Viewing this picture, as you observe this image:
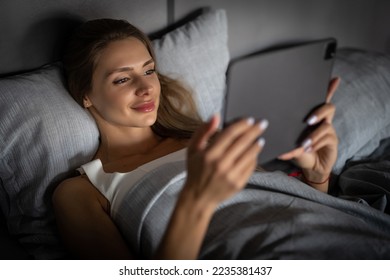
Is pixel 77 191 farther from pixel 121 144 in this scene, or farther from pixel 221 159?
pixel 221 159

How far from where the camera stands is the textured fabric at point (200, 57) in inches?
42.1

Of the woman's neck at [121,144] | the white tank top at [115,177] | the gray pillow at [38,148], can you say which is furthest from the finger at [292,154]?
the gray pillow at [38,148]

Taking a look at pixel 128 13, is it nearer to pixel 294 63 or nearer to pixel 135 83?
pixel 135 83

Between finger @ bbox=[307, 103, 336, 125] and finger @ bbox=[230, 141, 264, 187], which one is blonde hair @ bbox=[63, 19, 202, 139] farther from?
finger @ bbox=[230, 141, 264, 187]

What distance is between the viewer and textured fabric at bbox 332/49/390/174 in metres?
1.19

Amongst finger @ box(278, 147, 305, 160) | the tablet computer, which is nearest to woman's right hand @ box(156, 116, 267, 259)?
the tablet computer

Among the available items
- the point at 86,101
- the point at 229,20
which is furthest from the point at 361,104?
the point at 86,101

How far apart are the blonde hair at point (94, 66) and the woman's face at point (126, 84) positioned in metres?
0.02

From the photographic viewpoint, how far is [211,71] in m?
1.12

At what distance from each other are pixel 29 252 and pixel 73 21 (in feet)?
1.75

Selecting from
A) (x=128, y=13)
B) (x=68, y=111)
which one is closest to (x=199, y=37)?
(x=128, y=13)

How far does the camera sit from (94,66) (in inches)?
35.3

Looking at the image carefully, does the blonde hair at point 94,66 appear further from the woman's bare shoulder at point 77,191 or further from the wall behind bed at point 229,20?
the woman's bare shoulder at point 77,191

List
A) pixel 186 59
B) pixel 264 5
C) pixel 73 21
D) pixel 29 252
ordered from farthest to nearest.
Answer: pixel 264 5, pixel 186 59, pixel 73 21, pixel 29 252
